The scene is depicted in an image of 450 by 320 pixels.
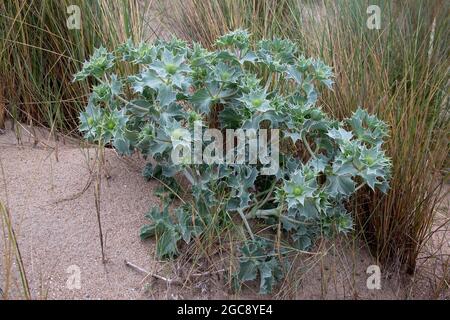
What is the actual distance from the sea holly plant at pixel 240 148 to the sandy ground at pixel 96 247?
3.9 inches

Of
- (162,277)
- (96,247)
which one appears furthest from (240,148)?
(96,247)

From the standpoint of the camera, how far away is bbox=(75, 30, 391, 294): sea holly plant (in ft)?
6.55

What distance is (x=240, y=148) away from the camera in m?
2.10

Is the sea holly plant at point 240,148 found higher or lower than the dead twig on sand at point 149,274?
higher

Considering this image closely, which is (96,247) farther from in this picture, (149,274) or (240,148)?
(240,148)

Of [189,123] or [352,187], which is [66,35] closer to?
[189,123]

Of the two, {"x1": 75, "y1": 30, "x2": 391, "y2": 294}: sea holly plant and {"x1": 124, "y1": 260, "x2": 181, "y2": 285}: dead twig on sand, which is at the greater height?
{"x1": 75, "y1": 30, "x2": 391, "y2": 294}: sea holly plant

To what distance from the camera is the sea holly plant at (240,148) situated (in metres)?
2.00

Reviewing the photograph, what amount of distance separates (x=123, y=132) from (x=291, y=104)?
619 millimetres

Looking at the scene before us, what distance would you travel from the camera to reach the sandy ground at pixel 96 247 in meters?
2.00

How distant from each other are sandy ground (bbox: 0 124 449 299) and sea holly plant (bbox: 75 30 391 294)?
0.10m

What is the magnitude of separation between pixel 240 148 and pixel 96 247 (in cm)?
63

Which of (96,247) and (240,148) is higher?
(240,148)

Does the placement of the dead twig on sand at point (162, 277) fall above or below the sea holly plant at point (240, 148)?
below
